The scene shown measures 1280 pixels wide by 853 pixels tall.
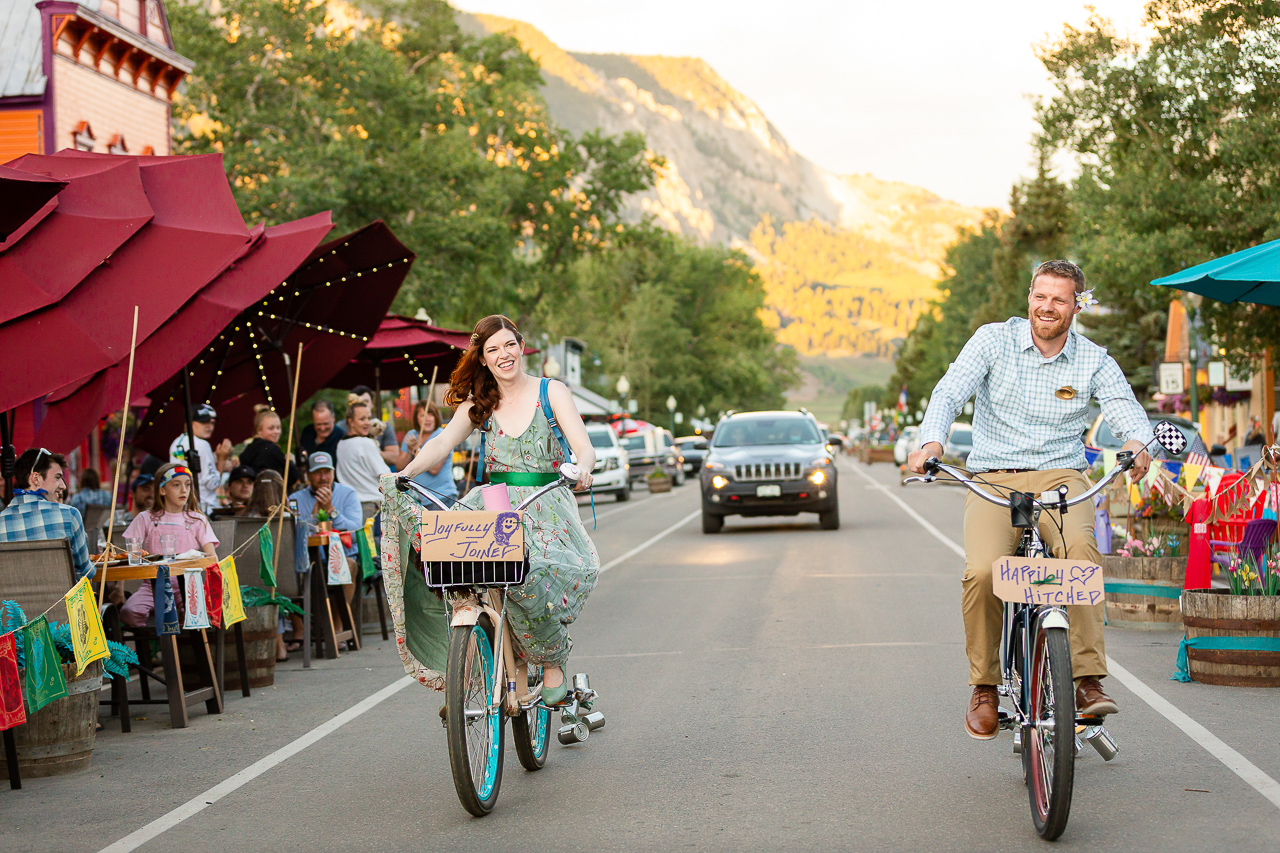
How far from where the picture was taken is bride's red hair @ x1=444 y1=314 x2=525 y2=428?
6.19 m

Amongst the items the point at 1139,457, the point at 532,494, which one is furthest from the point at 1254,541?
the point at 532,494

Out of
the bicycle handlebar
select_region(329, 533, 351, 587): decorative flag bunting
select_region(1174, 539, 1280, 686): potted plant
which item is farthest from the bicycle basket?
select_region(329, 533, 351, 587): decorative flag bunting

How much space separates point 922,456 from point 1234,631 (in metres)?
3.64

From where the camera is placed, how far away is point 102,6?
82.1 ft

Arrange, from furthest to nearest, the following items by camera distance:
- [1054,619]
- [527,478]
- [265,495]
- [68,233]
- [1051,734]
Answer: [265,495]
[68,233]
[527,478]
[1054,619]
[1051,734]

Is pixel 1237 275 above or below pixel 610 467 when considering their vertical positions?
above

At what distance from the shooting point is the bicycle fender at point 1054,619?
5062 millimetres

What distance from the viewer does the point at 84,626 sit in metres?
6.79

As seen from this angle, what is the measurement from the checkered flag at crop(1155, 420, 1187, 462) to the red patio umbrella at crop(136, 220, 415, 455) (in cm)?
777

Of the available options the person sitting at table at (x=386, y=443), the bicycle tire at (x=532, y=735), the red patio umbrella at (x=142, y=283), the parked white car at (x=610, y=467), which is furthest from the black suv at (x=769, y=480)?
the bicycle tire at (x=532, y=735)

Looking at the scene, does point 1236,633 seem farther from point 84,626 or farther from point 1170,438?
point 84,626

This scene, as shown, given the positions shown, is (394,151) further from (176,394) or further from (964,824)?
(964,824)

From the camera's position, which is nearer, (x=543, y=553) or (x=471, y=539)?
(x=471, y=539)

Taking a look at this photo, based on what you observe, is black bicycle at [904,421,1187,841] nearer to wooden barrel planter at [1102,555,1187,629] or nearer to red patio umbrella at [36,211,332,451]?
wooden barrel planter at [1102,555,1187,629]
